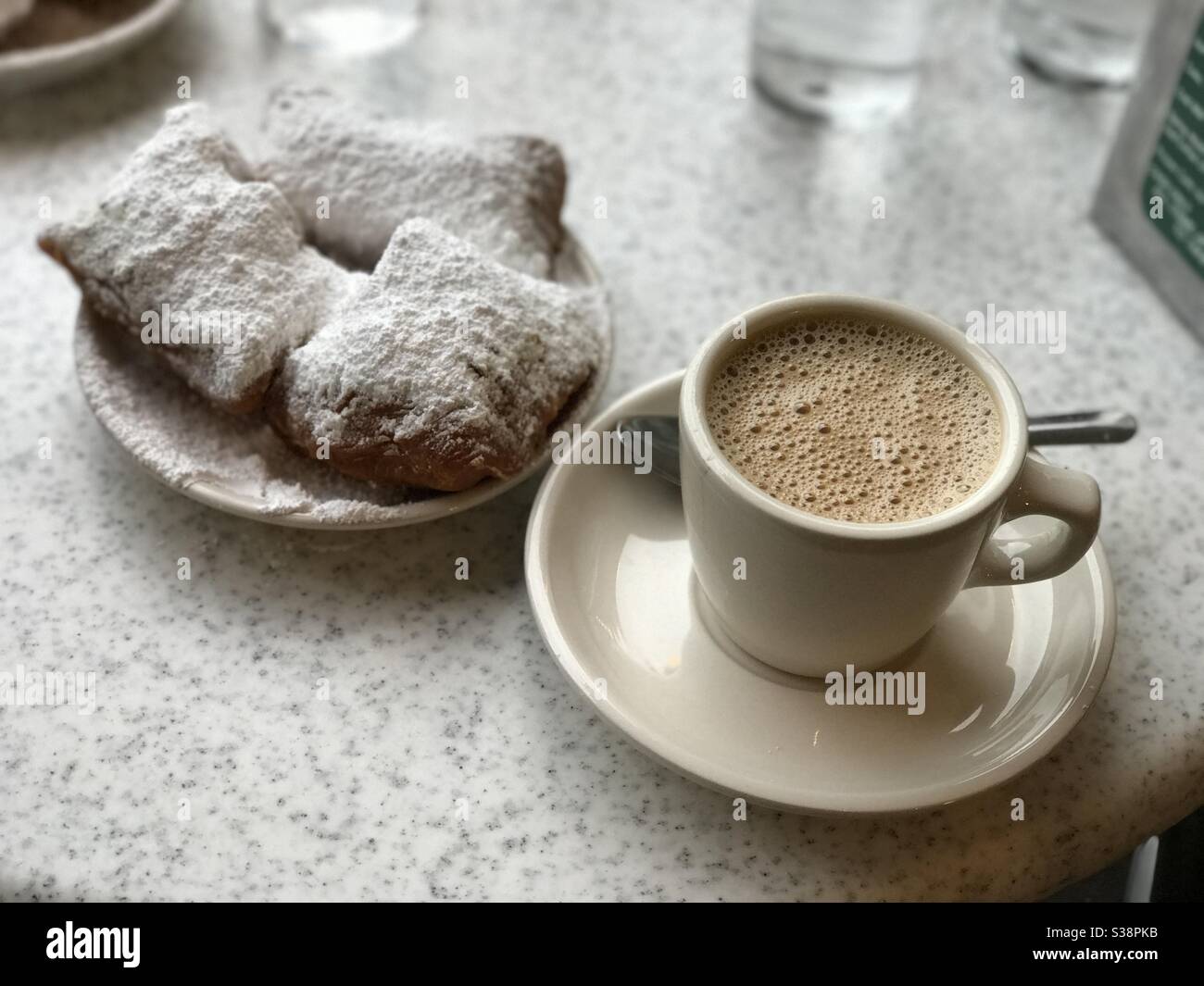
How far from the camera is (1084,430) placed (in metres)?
0.80

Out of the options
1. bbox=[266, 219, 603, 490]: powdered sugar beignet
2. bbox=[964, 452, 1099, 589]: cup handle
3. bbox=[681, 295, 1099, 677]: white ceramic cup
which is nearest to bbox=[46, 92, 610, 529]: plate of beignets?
bbox=[266, 219, 603, 490]: powdered sugar beignet

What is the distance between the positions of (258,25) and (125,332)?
0.56m

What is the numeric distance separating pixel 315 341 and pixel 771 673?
357 millimetres

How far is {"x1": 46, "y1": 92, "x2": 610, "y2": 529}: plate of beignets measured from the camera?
737 mm

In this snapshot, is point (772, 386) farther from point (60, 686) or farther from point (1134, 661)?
point (60, 686)

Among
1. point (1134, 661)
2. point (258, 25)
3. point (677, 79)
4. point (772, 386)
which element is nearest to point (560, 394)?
point (772, 386)

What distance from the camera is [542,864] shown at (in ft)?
2.14

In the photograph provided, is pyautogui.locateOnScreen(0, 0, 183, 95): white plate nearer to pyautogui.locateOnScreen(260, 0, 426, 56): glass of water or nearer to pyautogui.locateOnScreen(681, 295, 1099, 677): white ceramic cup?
pyautogui.locateOnScreen(260, 0, 426, 56): glass of water

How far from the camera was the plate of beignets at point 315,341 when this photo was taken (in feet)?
2.42

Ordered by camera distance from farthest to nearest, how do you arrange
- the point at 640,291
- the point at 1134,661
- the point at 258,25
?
the point at 258,25, the point at 640,291, the point at 1134,661

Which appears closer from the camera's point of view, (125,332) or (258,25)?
(125,332)

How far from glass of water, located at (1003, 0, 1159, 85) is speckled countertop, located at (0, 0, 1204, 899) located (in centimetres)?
11

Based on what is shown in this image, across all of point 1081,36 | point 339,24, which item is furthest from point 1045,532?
point 339,24

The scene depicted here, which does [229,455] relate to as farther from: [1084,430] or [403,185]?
[1084,430]
